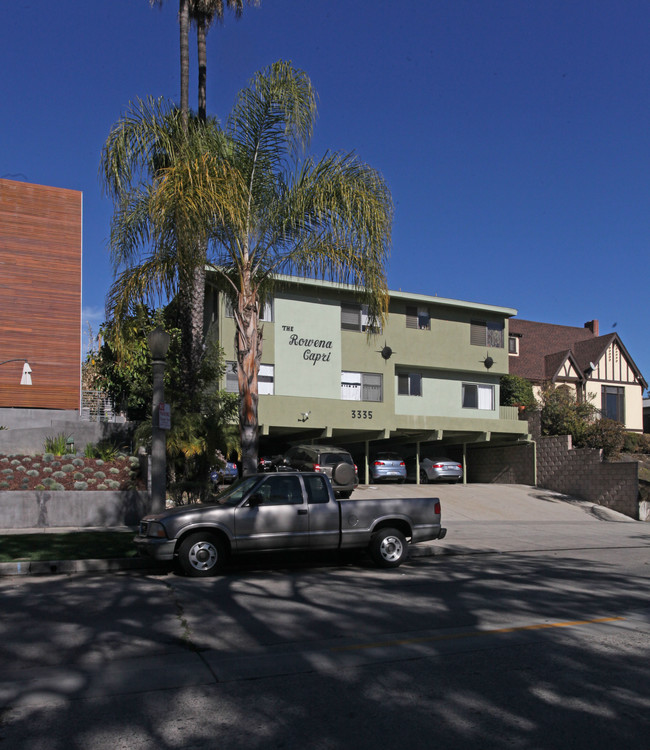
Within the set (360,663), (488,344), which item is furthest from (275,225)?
(488,344)

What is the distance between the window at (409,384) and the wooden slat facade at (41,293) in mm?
15737

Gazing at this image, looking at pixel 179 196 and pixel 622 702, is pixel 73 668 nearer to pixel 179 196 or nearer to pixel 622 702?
pixel 622 702

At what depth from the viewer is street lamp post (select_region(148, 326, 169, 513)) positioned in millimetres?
12227

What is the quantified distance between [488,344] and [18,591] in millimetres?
28220

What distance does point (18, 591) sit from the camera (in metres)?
9.35

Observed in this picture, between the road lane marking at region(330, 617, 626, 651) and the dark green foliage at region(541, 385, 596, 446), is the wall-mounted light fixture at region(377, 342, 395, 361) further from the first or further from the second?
the road lane marking at region(330, 617, 626, 651)

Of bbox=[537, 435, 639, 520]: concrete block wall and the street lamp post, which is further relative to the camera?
bbox=[537, 435, 639, 520]: concrete block wall

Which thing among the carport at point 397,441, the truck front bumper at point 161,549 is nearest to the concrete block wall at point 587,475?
the carport at point 397,441

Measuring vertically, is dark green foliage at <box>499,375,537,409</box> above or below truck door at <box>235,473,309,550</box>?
above

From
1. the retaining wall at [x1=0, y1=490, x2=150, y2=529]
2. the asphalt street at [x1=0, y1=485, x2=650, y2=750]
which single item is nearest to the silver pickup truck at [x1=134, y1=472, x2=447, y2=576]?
the asphalt street at [x1=0, y1=485, x2=650, y2=750]

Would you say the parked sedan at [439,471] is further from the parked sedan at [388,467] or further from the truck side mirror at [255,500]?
the truck side mirror at [255,500]

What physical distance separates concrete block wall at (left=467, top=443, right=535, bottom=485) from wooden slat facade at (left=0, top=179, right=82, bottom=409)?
2016 centimetres

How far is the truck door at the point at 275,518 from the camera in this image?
10.8 meters

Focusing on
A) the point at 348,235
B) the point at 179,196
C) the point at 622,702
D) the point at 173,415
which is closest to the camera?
the point at 622,702
